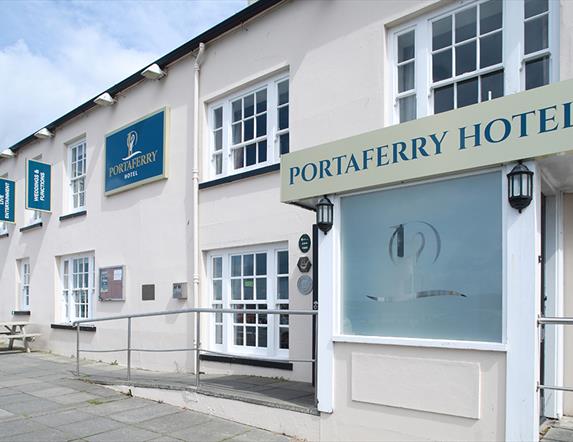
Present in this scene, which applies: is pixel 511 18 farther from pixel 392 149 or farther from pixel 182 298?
pixel 182 298

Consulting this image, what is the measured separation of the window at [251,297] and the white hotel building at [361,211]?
0.10 feet

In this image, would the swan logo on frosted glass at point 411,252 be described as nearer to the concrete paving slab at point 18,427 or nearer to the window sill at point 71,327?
the concrete paving slab at point 18,427

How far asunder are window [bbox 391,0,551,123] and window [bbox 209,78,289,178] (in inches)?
80.4

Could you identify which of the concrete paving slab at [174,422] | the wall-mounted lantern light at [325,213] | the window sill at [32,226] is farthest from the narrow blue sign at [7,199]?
the wall-mounted lantern light at [325,213]

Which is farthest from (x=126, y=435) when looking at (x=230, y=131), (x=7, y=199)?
(x=7, y=199)

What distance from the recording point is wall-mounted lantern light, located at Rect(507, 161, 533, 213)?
13.7 feet

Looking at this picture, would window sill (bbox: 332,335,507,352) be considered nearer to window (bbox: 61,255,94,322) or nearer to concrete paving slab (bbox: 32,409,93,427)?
concrete paving slab (bbox: 32,409,93,427)

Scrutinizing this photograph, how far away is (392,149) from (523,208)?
1228 millimetres

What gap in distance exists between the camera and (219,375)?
326 inches

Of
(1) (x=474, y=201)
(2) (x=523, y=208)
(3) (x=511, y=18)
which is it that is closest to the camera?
(2) (x=523, y=208)

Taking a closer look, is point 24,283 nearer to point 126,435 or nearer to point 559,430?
point 126,435

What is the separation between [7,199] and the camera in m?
15.7

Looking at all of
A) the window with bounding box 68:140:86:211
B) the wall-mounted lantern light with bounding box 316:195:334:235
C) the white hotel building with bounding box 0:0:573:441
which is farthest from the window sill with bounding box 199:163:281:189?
the window with bounding box 68:140:86:211

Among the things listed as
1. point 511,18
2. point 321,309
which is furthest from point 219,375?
point 511,18
